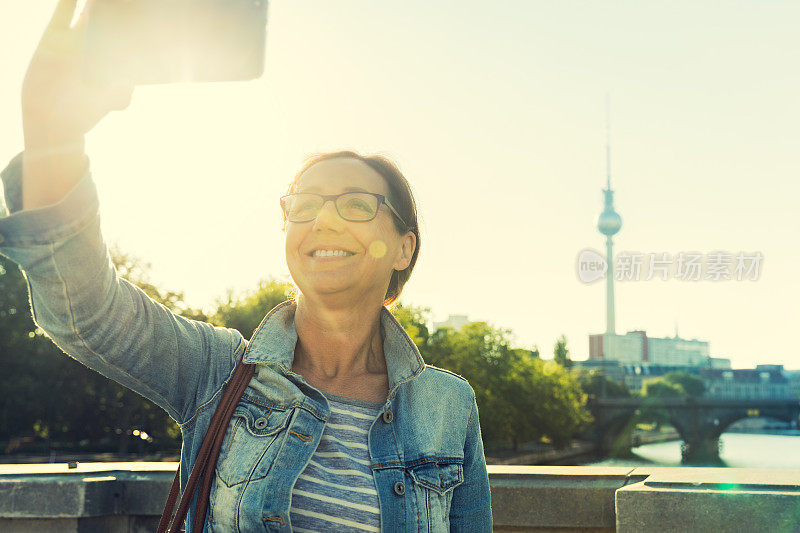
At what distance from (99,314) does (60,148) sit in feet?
1.21

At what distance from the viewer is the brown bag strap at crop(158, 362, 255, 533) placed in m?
1.70

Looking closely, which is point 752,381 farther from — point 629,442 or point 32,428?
point 32,428

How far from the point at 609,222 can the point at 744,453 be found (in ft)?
177

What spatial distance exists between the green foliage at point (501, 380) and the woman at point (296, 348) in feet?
98.9

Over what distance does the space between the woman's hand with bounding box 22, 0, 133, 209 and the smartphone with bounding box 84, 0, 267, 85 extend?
5 cm

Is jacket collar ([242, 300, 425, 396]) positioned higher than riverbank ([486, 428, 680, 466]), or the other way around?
jacket collar ([242, 300, 425, 396])

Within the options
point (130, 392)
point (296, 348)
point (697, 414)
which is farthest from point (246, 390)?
point (697, 414)

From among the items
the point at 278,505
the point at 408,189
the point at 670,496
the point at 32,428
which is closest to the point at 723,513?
the point at 670,496

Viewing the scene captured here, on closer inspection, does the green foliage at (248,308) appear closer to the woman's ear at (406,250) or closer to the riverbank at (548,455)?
the riverbank at (548,455)

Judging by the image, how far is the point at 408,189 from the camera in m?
2.35

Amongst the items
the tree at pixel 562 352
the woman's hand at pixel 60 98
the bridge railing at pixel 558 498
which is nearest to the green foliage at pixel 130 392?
the bridge railing at pixel 558 498

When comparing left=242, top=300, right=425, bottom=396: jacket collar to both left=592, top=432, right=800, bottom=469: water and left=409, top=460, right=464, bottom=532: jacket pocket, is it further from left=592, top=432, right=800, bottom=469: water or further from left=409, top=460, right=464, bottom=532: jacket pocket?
left=592, top=432, right=800, bottom=469: water

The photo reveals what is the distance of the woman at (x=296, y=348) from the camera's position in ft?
4.51

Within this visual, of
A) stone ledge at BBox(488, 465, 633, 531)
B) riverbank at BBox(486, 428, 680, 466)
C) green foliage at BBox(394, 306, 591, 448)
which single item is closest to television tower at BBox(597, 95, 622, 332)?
riverbank at BBox(486, 428, 680, 466)
